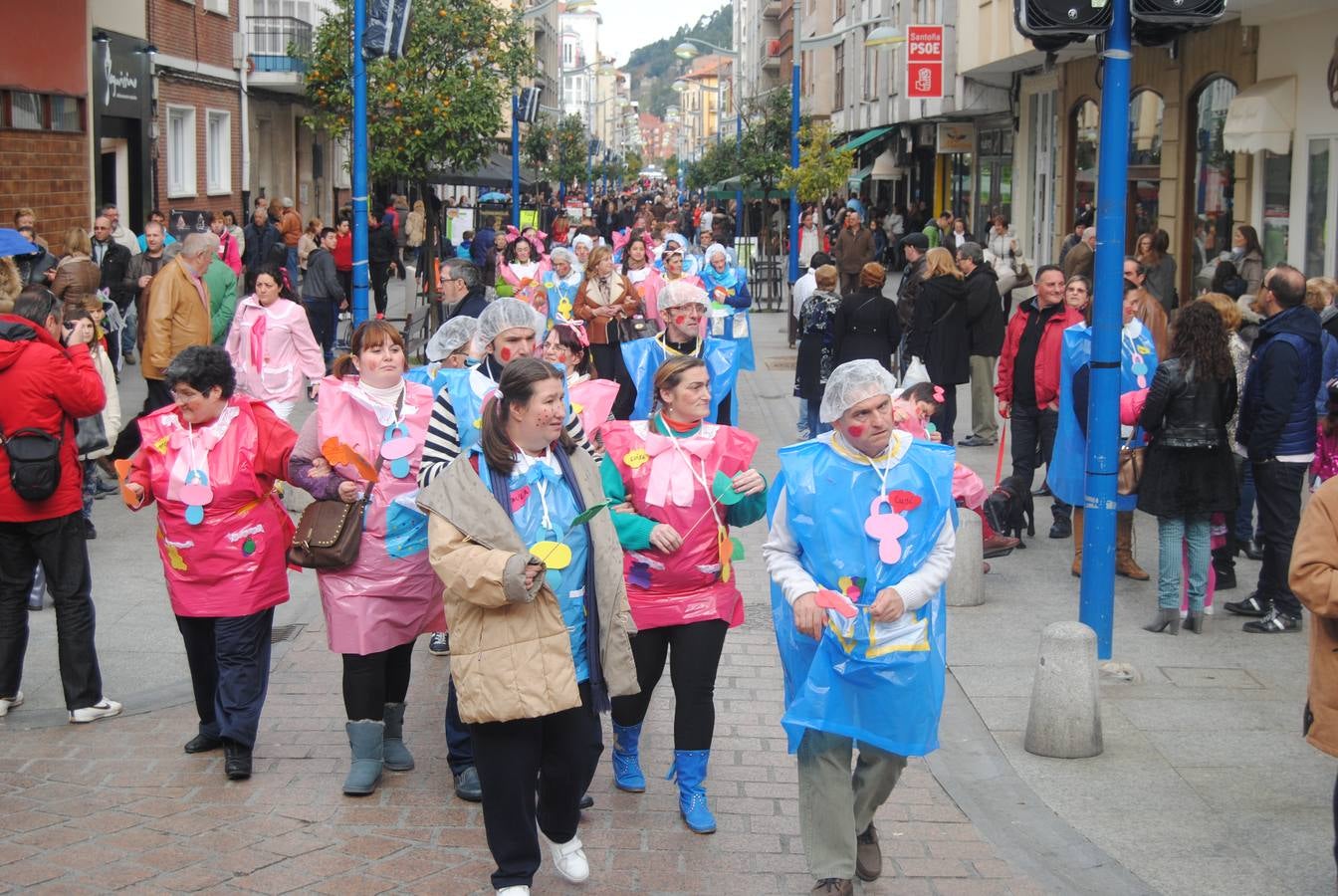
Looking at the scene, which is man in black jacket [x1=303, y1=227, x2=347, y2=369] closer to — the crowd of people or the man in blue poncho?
the crowd of people

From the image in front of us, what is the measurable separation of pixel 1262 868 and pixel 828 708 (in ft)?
5.69

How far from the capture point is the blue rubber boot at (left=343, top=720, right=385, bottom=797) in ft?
20.1

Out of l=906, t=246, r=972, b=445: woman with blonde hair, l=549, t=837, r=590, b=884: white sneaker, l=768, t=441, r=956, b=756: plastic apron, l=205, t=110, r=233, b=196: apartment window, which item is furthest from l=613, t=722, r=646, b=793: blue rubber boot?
l=205, t=110, r=233, b=196: apartment window

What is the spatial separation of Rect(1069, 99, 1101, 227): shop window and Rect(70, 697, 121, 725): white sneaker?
2000cm

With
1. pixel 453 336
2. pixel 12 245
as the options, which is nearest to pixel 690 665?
pixel 453 336

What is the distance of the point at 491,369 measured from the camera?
272 inches

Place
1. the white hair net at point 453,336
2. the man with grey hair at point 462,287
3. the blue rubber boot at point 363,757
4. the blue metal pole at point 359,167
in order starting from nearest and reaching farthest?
the blue rubber boot at point 363,757 → the white hair net at point 453,336 → the man with grey hair at point 462,287 → the blue metal pole at point 359,167

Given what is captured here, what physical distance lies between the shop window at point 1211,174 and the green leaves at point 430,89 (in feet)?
31.0

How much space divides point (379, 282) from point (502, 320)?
18.4 m

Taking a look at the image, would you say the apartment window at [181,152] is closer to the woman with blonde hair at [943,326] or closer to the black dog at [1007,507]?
the woman with blonde hair at [943,326]

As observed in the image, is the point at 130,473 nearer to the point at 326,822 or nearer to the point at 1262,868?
the point at 326,822

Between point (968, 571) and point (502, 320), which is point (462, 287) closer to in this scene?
point (968, 571)

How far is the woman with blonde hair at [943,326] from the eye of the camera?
13.4 meters

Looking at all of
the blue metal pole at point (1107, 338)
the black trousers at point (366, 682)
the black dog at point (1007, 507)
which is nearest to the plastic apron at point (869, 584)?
the black trousers at point (366, 682)
